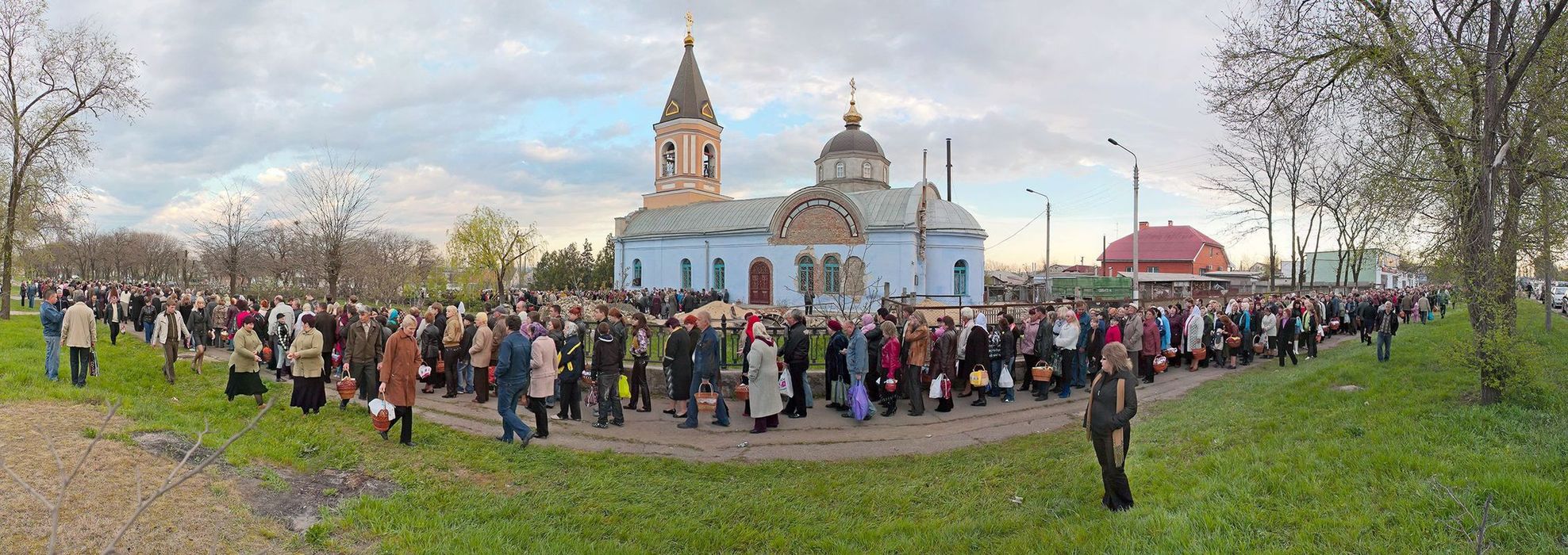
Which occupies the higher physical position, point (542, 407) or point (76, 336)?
point (76, 336)

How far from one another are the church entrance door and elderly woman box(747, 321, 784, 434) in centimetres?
2486

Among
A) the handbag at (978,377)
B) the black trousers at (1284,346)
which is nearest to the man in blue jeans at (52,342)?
the handbag at (978,377)

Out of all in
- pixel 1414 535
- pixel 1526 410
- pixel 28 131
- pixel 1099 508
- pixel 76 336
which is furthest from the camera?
pixel 28 131

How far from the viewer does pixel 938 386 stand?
1031 centimetres

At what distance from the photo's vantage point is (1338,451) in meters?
6.16

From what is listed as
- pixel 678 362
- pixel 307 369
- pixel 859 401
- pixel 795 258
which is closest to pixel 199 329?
pixel 307 369

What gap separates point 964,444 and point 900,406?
7.38 feet

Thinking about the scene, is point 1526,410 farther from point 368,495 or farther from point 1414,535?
point 368,495

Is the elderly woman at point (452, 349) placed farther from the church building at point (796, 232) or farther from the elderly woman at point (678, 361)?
the church building at point (796, 232)

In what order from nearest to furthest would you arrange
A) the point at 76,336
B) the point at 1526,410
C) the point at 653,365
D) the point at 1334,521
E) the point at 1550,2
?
1. the point at 1334,521
2. the point at 1526,410
3. the point at 1550,2
4. the point at 76,336
5. the point at 653,365

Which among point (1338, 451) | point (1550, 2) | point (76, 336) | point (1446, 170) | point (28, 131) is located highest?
point (28, 131)

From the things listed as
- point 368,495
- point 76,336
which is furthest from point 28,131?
point 368,495

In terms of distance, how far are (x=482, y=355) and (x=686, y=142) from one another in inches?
1269

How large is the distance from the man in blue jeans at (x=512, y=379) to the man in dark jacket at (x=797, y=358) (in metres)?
3.34
